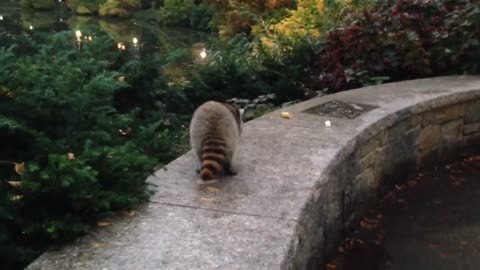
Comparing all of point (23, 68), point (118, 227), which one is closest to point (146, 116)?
point (23, 68)

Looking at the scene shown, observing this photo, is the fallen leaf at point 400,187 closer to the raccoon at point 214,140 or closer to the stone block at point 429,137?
the stone block at point 429,137

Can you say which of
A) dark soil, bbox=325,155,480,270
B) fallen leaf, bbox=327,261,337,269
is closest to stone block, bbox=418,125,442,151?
dark soil, bbox=325,155,480,270

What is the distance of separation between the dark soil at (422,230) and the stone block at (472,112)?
0.57 m

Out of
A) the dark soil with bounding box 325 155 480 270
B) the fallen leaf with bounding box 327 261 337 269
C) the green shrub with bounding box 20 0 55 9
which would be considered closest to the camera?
the fallen leaf with bounding box 327 261 337 269

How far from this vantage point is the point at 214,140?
3.90 meters

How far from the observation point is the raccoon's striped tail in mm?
3836

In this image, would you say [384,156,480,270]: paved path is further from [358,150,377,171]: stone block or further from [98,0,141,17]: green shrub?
[98,0,141,17]: green shrub

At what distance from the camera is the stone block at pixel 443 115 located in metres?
5.77

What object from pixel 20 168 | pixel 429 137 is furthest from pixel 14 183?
pixel 429 137

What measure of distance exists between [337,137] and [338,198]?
582 millimetres

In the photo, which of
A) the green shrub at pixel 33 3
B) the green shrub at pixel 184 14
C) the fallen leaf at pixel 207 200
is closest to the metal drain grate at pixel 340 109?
the fallen leaf at pixel 207 200

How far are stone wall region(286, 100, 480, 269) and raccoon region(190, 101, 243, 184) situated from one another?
57 cm

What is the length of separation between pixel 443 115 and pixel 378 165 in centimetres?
116

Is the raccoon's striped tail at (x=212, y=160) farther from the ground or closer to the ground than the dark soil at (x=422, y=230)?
farther from the ground
